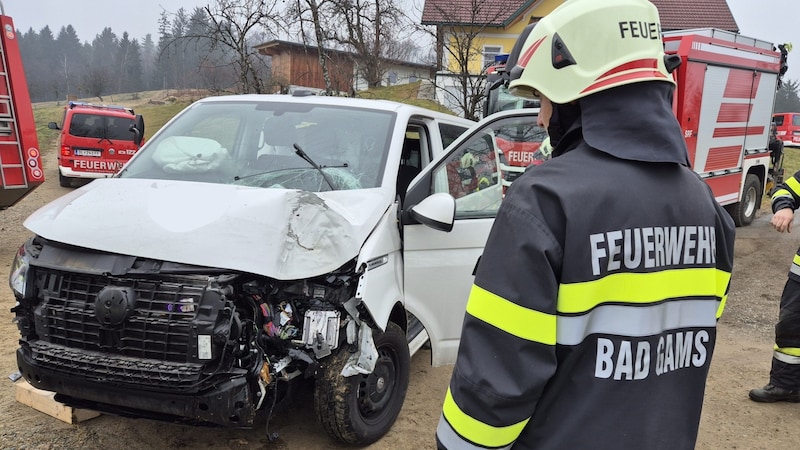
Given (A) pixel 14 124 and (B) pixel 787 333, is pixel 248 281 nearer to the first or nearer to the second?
(B) pixel 787 333

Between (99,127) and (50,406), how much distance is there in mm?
11456

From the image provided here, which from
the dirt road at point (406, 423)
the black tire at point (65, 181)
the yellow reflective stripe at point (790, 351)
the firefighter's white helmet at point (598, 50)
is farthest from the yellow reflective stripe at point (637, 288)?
the black tire at point (65, 181)

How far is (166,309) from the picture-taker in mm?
2570

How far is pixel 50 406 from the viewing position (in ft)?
11.0

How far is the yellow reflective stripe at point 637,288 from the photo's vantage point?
1253 millimetres

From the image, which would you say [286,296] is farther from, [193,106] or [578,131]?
[193,106]

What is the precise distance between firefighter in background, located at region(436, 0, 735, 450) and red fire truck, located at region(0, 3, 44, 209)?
773 centimetres

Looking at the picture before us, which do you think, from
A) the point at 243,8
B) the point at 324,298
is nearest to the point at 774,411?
the point at 324,298

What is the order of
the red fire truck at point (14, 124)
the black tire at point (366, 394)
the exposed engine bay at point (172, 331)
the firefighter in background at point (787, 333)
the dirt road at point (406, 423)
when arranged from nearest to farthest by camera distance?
the exposed engine bay at point (172, 331) < the black tire at point (366, 394) < the dirt road at point (406, 423) < the firefighter in background at point (787, 333) < the red fire truck at point (14, 124)

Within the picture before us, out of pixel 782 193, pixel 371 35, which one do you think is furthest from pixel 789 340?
pixel 371 35

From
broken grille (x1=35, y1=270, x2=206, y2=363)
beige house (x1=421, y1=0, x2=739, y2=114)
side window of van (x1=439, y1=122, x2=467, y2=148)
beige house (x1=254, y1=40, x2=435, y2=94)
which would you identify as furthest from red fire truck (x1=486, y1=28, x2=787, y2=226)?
beige house (x1=254, y1=40, x2=435, y2=94)

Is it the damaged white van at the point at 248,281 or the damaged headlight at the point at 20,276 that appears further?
the damaged headlight at the point at 20,276

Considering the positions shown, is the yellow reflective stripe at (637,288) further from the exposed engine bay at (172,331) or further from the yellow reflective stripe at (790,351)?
the yellow reflective stripe at (790,351)

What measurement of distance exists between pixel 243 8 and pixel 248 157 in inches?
507
